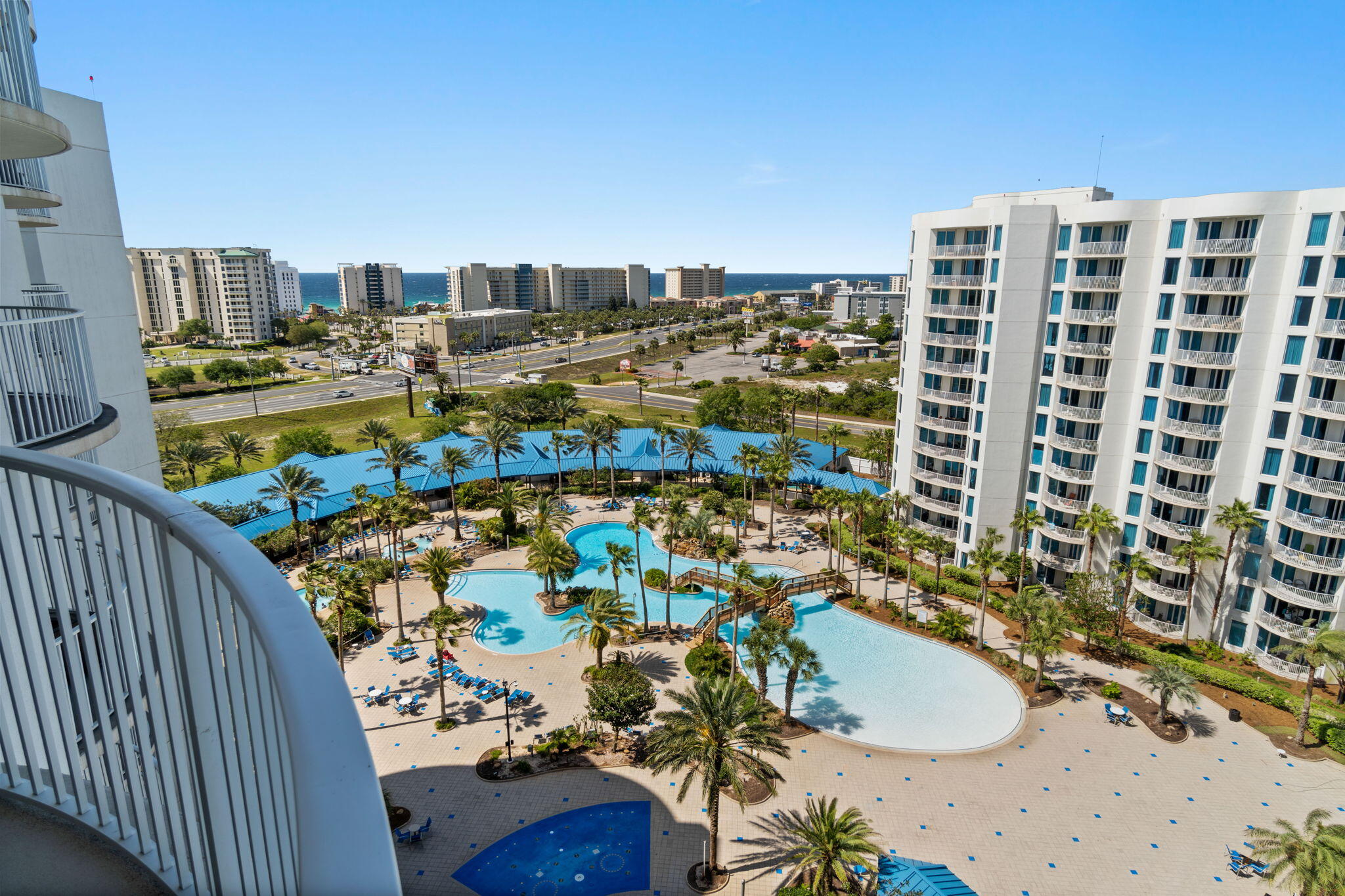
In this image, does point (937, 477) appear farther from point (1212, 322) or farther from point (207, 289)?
point (207, 289)

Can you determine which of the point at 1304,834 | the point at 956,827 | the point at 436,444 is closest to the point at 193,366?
the point at 436,444

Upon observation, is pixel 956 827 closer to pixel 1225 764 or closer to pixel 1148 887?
pixel 1148 887

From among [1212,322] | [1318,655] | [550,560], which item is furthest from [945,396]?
[550,560]

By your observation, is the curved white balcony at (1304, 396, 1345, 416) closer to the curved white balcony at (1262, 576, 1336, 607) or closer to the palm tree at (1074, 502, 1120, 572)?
the curved white balcony at (1262, 576, 1336, 607)

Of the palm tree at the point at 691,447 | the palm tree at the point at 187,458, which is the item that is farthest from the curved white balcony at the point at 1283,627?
the palm tree at the point at 187,458

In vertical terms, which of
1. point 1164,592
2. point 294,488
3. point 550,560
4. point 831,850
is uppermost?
point 294,488

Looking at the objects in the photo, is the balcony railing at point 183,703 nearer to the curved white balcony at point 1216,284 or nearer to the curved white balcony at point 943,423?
the curved white balcony at point 1216,284
